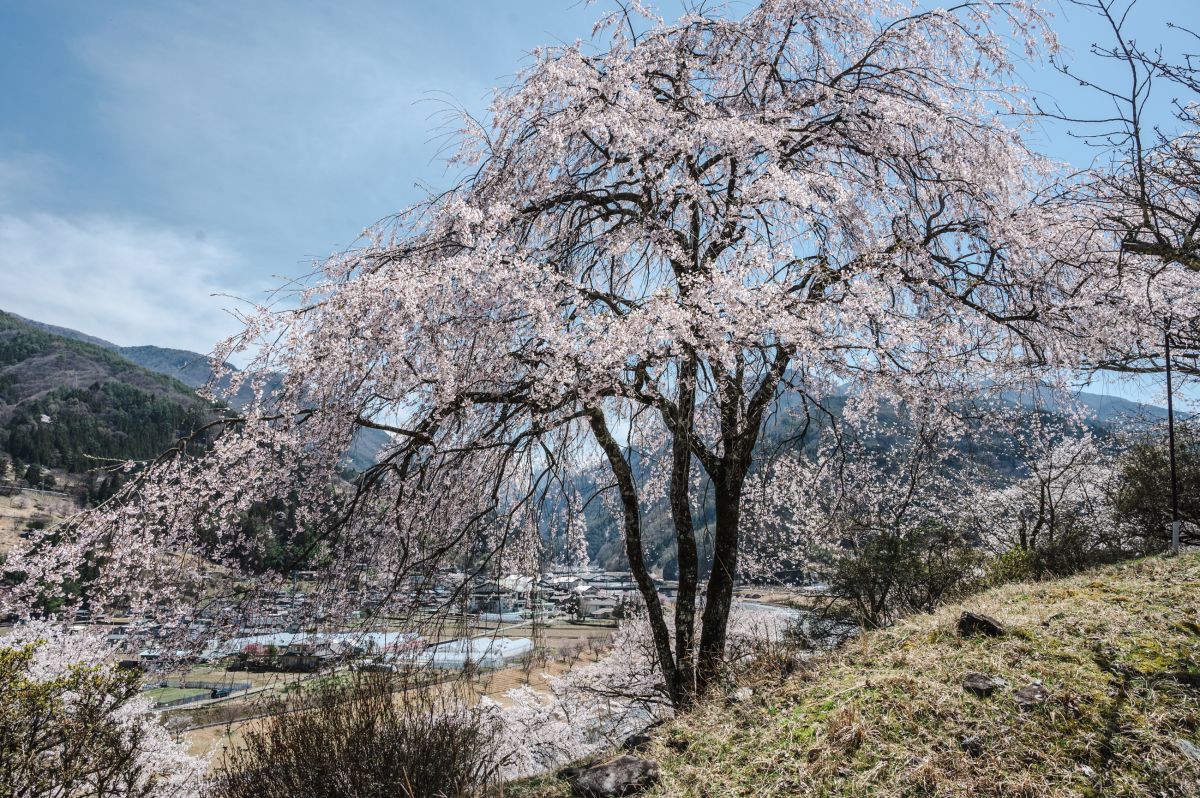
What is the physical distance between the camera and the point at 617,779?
346 centimetres

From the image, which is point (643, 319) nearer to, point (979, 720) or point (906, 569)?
point (979, 720)

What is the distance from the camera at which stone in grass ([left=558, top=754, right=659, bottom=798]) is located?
11.2ft

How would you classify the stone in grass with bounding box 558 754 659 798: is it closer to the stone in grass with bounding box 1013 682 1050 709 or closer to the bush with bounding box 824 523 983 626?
the stone in grass with bounding box 1013 682 1050 709

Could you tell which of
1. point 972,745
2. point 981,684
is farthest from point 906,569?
point 972,745

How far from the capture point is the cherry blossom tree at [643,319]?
515cm

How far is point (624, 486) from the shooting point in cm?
693

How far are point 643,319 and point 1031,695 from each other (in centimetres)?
342

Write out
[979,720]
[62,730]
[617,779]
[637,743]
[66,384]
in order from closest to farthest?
1. [979,720]
2. [617,779]
3. [637,743]
4. [62,730]
5. [66,384]

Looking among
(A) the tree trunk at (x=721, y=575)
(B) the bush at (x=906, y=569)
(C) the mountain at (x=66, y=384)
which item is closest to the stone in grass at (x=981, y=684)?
(A) the tree trunk at (x=721, y=575)

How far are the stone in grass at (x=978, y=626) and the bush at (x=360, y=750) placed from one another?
335 cm

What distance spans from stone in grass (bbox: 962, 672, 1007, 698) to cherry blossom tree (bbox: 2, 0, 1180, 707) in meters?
2.09

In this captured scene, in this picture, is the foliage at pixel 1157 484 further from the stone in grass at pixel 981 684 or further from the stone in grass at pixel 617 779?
the stone in grass at pixel 617 779

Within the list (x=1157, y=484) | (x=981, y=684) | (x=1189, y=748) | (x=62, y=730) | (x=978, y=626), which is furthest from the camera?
(x=1157, y=484)

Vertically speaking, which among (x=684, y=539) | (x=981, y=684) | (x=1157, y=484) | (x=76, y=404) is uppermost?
(x=76, y=404)
